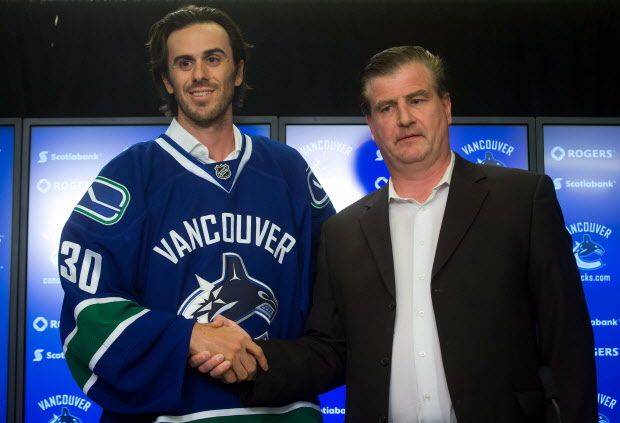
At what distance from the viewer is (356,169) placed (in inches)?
157

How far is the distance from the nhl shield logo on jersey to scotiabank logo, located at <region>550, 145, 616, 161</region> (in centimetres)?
236

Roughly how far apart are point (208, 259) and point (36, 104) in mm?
2922

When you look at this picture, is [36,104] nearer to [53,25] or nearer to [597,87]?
[53,25]

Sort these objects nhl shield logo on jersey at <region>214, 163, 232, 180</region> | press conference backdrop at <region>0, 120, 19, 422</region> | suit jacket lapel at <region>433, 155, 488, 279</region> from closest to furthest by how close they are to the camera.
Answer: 1. suit jacket lapel at <region>433, 155, 488, 279</region>
2. nhl shield logo on jersey at <region>214, 163, 232, 180</region>
3. press conference backdrop at <region>0, 120, 19, 422</region>

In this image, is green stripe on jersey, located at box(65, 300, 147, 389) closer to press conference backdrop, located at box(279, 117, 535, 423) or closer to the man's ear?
the man's ear

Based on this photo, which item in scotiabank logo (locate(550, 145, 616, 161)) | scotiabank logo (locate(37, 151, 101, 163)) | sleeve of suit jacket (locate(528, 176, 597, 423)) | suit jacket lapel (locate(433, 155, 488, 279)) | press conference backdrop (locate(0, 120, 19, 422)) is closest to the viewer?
sleeve of suit jacket (locate(528, 176, 597, 423))

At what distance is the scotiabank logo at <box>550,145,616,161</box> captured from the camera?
408 centimetres

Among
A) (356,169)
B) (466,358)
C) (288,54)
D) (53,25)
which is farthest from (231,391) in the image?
(53,25)

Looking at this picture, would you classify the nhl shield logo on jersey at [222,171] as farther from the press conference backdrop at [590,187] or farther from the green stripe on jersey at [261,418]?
the press conference backdrop at [590,187]

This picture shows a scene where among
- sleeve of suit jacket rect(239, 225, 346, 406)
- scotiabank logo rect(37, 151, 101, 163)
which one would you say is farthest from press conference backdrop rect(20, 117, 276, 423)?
sleeve of suit jacket rect(239, 225, 346, 406)

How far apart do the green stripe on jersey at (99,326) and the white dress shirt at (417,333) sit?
667 mm

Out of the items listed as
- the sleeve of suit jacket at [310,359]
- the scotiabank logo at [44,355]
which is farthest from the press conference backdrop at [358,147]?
the sleeve of suit jacket at [310,359]

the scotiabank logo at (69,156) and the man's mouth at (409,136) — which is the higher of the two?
the scotiabank logo at (69,156)

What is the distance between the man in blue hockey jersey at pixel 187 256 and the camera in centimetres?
202
